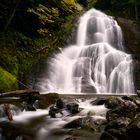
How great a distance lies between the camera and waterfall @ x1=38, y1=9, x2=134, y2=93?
1755 cm

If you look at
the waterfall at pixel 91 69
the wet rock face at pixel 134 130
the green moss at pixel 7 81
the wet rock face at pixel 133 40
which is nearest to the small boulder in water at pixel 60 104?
the wet rock face at pixel 134 130

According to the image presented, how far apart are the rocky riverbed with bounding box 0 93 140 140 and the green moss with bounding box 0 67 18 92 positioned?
224cm

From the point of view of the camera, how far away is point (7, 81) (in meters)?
15.1

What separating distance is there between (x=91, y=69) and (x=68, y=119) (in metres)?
8.63

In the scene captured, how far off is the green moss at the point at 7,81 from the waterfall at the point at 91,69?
2212 mm

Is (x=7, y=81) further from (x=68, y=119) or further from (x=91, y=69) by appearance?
(x=68, y=119)

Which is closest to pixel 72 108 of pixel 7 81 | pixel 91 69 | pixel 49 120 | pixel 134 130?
pixel 49 120

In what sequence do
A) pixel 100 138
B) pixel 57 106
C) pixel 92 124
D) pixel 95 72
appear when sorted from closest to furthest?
1. pixel 100 138
2. pixel 92 124
3. pixel 57 106
4. pixel 95 72

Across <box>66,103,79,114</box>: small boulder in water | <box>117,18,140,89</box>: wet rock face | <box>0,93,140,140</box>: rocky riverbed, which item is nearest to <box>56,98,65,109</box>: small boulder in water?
<box>0,93,140,140</box>: rocky riverbed

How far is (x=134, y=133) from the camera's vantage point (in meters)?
7.36

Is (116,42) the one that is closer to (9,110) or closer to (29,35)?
(29,35)

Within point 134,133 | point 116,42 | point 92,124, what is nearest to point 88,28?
point 116,42

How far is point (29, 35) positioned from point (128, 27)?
7.23m

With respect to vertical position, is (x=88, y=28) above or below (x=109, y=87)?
above
